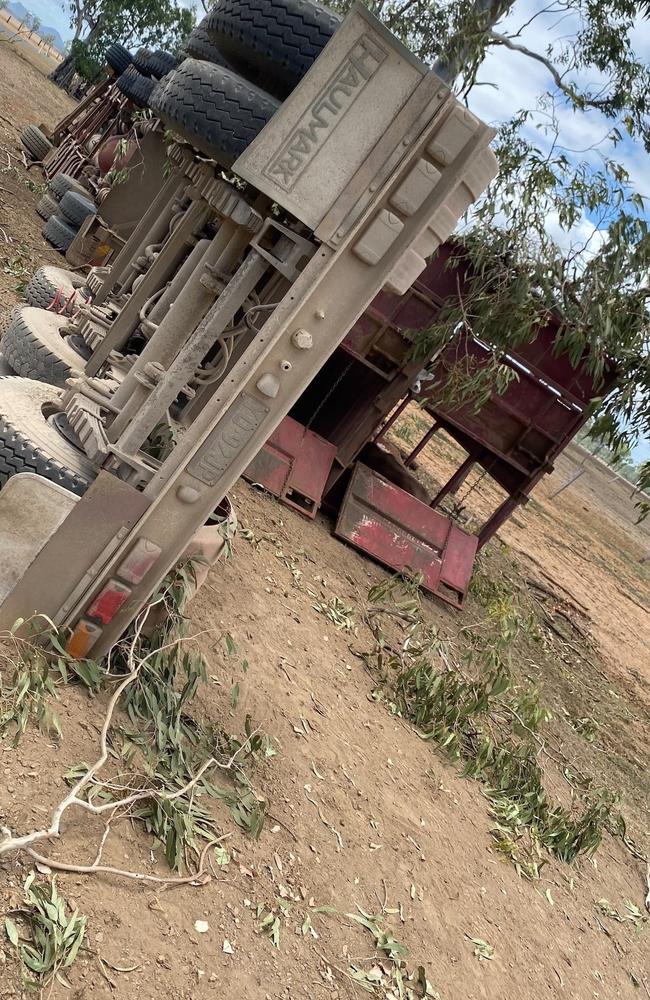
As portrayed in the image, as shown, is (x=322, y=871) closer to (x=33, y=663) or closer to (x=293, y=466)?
(x=33, y=663)

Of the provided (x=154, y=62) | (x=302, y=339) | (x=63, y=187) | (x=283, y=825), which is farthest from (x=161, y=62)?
(x=283, y=825)

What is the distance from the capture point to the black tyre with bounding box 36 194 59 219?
13.6m

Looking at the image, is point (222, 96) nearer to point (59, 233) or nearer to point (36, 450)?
point (36, 450)

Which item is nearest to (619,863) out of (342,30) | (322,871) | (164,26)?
(322,871)

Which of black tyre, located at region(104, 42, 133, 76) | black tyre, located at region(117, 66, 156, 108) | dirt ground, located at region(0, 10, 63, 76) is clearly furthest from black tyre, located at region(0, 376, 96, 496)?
dirt ground, located at region(0, 10, 63, 76)

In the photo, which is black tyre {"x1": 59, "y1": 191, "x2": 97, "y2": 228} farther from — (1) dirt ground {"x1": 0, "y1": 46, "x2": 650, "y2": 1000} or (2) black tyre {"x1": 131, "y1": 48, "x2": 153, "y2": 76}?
(1) dirt ground {"x1": 0, "y1": 46, "x2": 650, "y2": 1000}

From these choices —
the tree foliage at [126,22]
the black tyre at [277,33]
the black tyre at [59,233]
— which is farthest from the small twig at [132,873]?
the tree foliage at [126,22]

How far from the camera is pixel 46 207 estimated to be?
1378 centimetres

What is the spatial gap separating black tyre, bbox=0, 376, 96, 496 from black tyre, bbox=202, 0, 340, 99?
7.16 ft

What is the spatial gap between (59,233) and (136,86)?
8.20ft

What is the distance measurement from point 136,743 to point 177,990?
1227mm

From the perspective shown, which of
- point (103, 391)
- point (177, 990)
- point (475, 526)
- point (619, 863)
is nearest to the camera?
point (177, 990)

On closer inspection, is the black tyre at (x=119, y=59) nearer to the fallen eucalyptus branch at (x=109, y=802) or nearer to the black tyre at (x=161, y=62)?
the black tyre at (x=161, y=62)

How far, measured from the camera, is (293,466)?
9.51 meters
